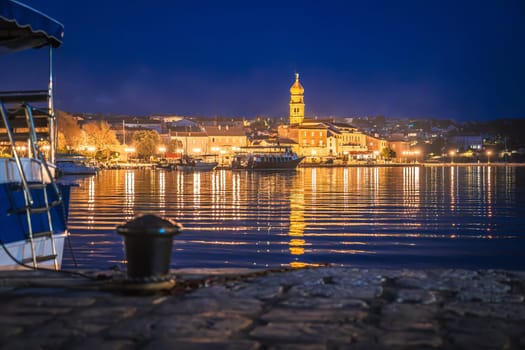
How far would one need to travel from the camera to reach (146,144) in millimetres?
111938

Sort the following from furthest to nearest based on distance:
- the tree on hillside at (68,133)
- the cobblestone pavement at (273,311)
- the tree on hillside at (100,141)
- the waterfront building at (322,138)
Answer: the waterfront building at (322,138) → the tree on hillside at (100,141) → the tree on hillside at (68,133) → the cobblestone pavement at (273,311)

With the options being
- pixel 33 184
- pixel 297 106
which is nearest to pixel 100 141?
pixel 297 106

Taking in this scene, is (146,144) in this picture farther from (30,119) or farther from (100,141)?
(30,119)

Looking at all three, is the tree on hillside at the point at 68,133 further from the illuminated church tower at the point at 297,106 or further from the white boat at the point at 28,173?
→ the white boat at the point at 28,173

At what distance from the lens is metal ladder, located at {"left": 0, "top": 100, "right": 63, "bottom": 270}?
655 centimetres

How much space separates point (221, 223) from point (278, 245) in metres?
4.36

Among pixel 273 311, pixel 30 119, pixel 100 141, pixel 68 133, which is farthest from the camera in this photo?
pixel 100 141

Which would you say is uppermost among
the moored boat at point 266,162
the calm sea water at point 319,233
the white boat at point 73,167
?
the moored boat at point 266,162

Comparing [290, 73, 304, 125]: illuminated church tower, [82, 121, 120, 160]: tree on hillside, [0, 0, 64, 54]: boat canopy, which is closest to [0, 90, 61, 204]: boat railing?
[0, 0, 64, 54]: boat canopy

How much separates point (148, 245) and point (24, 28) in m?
3.67

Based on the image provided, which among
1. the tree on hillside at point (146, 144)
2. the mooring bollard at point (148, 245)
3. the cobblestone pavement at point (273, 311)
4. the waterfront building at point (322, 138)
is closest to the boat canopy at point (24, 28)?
the cobblestone pavement at point (273, 311)

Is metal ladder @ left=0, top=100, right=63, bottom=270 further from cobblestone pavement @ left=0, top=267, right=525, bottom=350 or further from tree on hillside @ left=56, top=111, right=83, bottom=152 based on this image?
tree on hillside @ left=56, top=111, right=83, bottom=152

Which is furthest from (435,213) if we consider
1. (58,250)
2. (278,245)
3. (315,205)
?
(58,250)

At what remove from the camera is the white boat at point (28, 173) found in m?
6.92
